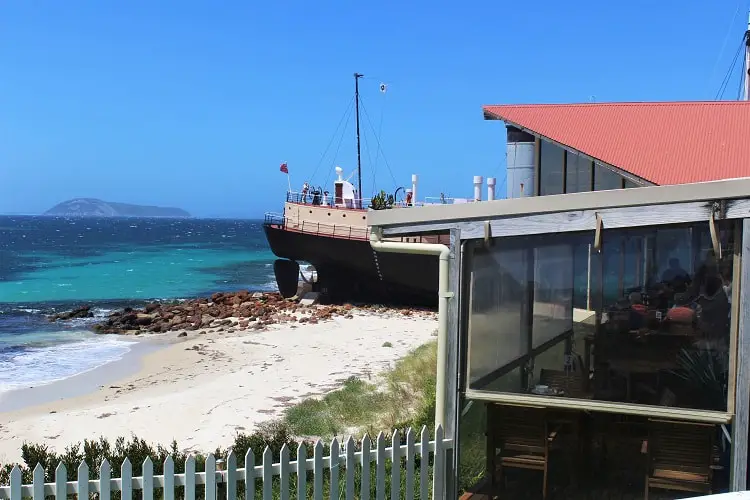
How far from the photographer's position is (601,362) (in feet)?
16.4

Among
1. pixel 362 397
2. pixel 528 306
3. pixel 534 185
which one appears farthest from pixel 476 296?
pixel 362 397

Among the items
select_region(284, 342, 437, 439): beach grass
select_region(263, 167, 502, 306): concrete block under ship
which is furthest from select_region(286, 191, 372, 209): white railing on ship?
select_region(284, 342, 437, 439): beach grass

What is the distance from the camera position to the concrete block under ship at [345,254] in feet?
94.0

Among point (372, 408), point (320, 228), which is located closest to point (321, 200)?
point (320, 228)

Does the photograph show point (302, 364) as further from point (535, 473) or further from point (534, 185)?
point (535, 473)

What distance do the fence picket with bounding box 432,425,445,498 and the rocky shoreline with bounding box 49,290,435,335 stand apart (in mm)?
21591

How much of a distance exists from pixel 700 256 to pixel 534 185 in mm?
5790

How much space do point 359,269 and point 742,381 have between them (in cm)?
2577

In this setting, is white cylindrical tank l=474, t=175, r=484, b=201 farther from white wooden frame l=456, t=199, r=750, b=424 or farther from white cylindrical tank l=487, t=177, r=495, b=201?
white wooden frame l=456, t=199, r=750, b=424

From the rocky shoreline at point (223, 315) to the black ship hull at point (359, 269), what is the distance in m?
0.68

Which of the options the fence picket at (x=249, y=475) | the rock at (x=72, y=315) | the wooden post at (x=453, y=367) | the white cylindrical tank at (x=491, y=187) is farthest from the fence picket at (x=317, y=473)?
the rock at (x=72, y=315)

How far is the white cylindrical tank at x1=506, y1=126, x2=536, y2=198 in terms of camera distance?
33.9ft

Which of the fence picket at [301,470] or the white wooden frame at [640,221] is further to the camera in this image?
the fence picket at [301,470]

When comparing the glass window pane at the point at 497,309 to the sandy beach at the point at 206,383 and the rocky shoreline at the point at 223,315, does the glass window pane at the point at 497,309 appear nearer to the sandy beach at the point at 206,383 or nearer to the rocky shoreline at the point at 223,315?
the sandy beach at the point at 206,383
